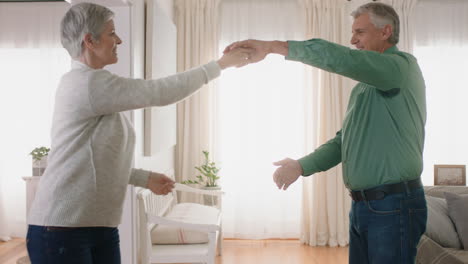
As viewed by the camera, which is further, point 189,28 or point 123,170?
point 189,28

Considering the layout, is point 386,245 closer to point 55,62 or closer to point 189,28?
point 189,28

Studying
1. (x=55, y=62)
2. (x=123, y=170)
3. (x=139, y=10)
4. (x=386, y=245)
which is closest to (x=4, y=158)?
(x=55, y=62)

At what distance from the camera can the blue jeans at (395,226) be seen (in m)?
1.63

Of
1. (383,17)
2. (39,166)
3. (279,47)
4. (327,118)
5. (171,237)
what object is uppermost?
(383,17)

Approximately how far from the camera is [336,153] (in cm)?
208

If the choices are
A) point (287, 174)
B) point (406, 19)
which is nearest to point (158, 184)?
point (287, 174)

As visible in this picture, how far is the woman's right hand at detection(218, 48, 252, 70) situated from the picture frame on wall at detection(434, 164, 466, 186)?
3.23m

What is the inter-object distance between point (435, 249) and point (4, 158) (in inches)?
172

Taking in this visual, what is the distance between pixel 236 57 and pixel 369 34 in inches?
20.7

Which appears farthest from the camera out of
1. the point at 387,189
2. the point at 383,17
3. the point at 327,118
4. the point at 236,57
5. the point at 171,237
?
the point at 327,118

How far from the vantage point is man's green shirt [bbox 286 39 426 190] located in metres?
1.56

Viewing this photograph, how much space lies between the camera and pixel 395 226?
163 centimetres

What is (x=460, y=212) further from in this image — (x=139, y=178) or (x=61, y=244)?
(x=61, y=244)

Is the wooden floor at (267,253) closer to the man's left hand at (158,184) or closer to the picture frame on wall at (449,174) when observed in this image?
the picture frame on wall at (449,174)
